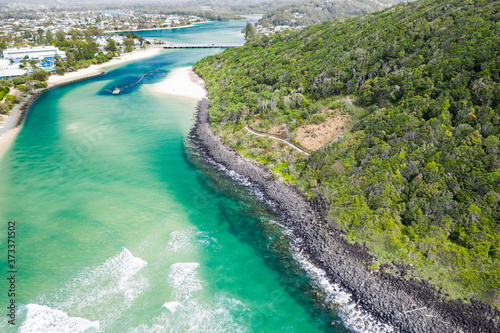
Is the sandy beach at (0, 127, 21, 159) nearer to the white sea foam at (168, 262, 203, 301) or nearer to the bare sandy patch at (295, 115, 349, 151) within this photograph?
the white sea foam at (168, 262, 203, 301)

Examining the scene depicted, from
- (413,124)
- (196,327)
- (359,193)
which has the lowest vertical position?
(196,327)

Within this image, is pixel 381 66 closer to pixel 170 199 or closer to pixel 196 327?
pixel 170 199

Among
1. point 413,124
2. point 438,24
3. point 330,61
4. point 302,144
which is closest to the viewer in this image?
point 413,124

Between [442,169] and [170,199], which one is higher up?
[442,169]

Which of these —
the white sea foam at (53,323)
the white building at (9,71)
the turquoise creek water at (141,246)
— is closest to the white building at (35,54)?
the white building at (9,71)

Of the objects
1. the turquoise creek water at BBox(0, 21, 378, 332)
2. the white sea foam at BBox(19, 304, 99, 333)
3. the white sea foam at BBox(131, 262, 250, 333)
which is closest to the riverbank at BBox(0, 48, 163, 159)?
the turquoise creek water at BBox(0, 21, 378, 332)

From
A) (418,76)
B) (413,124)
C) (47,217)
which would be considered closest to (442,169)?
(413,124)

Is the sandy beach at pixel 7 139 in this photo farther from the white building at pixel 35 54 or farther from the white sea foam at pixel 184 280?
the white building at pixel 35 54
